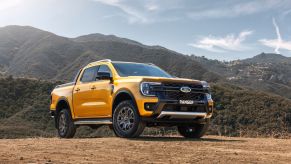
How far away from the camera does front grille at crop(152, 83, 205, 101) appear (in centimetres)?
985

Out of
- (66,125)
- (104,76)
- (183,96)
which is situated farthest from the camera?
(66,125)

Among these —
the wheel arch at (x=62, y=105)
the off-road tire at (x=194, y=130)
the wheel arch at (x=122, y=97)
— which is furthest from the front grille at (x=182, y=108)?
the wheel arch at (x=62, y=105)

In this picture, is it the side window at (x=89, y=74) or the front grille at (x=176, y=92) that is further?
the side window at (x=89, y=74)

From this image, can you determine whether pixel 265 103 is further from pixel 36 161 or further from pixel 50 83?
pixel 36 161

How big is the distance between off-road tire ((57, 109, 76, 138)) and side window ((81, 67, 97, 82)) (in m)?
1.13

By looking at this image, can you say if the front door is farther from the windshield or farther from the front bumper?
the front bumper

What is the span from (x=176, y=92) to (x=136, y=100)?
0.94 meters

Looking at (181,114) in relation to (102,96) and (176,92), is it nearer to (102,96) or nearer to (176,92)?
(176,92)

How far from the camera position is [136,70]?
37.0ft

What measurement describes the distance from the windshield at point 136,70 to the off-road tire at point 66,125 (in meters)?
2.34

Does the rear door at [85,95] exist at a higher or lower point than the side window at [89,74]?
lower

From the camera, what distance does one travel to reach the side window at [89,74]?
1187 cm

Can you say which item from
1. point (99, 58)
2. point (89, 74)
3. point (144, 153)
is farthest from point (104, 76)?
point (99, 58)

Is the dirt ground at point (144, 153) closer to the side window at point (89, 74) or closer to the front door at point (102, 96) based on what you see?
the front door at point (102, 96)
